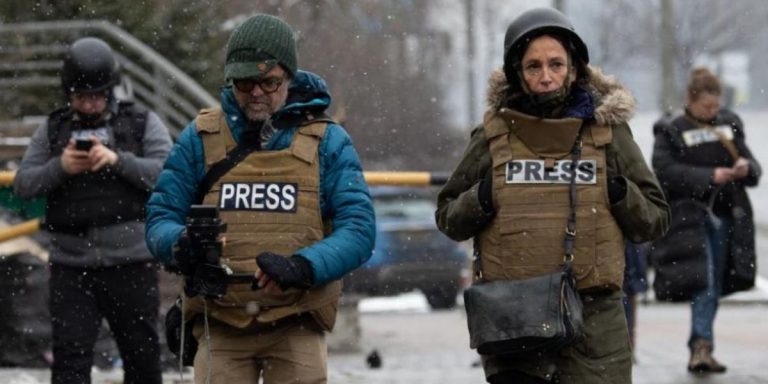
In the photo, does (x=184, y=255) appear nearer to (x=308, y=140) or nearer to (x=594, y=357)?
(x=308, y=140)

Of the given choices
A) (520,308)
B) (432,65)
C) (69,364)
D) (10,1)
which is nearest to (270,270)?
(520,308)

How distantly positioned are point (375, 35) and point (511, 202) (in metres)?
20.4

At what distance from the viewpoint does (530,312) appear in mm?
5094

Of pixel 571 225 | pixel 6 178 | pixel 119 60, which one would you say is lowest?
pixel 571 225

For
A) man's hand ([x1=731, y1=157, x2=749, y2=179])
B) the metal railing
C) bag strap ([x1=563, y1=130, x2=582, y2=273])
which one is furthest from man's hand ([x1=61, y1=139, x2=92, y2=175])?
the metal railing

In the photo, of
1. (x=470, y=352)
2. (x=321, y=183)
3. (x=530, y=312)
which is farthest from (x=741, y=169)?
(x=321, y=183)

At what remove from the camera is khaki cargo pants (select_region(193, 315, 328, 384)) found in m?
5.14

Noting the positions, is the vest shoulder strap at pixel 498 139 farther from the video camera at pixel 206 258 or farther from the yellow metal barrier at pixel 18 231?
the yellow metal barrier at pixel 18 231

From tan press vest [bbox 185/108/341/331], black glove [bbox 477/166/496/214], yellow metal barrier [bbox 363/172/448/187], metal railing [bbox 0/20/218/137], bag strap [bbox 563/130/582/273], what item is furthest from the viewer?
metal railing [bbox 0/20/218/137]

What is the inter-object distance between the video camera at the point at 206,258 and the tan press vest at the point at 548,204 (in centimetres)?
90

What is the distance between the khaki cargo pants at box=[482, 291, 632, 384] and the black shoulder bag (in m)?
0.06

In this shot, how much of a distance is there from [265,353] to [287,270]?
1.59 ft

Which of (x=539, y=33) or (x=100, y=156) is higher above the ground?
(x=539, y=33)

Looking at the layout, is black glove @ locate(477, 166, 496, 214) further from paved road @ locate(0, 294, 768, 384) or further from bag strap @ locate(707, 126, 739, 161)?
bag strap @ locate(707, 126, 739, 161)
